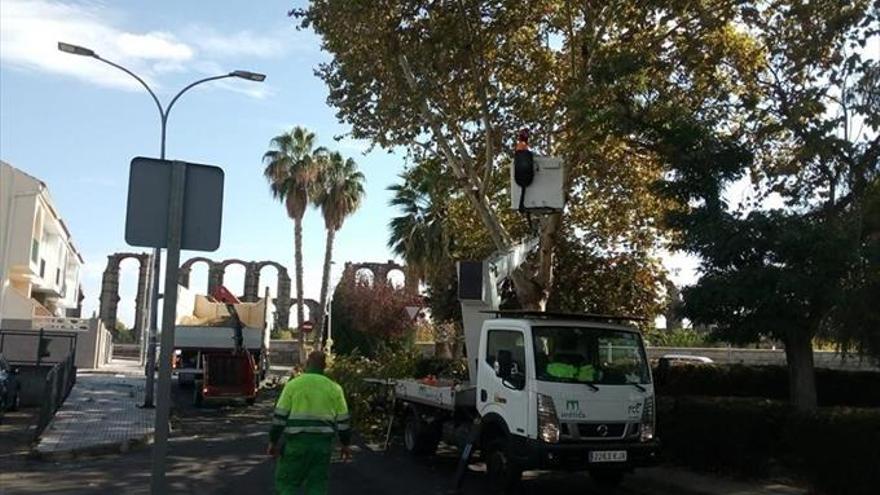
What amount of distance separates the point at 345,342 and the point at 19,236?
17.8 m

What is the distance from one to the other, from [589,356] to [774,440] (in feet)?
9.76

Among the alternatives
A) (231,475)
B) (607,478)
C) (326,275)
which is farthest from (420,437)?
(326,275)

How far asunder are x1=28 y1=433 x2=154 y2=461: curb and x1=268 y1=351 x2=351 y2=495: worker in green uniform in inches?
291

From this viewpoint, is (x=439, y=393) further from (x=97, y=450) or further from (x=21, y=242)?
(x=21, y=242)

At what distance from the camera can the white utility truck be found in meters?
9.98

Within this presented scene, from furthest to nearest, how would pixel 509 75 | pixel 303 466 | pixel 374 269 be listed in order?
pixel 374 269 → pixel 509 75 → pixel 303 466

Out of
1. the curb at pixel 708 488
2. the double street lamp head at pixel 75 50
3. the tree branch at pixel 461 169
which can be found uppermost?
the double street lamp head at pixel 75 50

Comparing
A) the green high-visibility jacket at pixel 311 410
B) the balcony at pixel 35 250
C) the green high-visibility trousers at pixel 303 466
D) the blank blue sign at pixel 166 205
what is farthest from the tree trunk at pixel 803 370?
the balcony at pixel 35 250

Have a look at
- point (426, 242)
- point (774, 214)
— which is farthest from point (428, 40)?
point (426, 242)

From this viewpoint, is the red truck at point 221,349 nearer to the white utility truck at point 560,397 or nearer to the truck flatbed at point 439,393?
the truck flatbed at point 439,393

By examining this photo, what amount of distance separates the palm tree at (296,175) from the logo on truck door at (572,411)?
3413 centimetres

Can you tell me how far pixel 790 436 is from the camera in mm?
10938

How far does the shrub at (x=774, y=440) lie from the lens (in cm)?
988

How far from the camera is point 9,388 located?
65.0 ft
